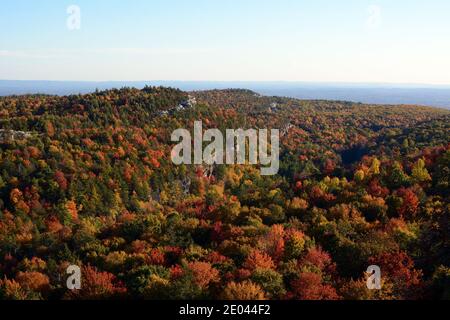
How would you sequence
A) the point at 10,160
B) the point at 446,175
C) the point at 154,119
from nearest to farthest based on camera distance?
the point at 446,175
the point at 10,160
the point at 154,119

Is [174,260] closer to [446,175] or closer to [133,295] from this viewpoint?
[133,295]

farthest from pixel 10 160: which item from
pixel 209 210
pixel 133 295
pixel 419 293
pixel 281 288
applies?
pixel 419 293

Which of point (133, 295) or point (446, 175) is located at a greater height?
point (446, 175)

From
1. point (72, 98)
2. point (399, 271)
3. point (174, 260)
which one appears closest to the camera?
point (399, 271)

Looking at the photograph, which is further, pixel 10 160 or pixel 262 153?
pixel 262 153
